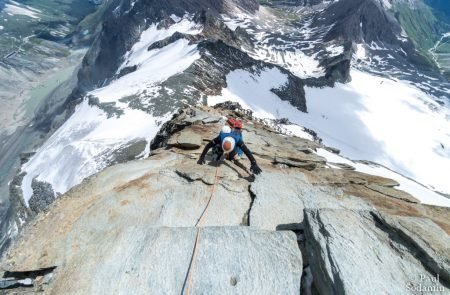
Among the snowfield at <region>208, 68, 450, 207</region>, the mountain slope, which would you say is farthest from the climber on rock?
the snowfield at <region>208, 68, 450, 207</region>

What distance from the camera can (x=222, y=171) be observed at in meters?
15.9

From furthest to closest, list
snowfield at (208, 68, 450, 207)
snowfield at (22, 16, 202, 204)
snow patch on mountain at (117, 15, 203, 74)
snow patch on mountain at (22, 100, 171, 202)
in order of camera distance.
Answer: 1. snow patch on mountain at (117, 15, 203, 74)
2. snowfield at (208, 68, 450, 207)
3. snowfield at (22, 16, 202, 204)
4. snow patch on mountain at (22, 100, 171, 202)

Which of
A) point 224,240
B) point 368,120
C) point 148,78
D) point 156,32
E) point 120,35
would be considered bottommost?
point 120,35

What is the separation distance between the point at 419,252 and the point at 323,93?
125250mm

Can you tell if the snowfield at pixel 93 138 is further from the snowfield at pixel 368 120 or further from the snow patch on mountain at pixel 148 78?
the snowfield at pixel 368 120

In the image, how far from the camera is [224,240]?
1036 cm

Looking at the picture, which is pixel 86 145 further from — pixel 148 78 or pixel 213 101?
pixel 148 78

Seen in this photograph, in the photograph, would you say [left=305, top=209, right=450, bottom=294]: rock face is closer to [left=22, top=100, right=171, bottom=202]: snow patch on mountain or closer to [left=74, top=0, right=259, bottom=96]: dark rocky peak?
[left=22, top=100, right=171, bottom=202]: snow patch on mountain

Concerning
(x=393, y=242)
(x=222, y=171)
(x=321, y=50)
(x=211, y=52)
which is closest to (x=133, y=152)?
(x=222, y=171)

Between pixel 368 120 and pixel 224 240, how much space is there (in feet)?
402

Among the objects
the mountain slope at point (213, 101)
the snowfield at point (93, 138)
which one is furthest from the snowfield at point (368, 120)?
the snowfield at point (93, 138)

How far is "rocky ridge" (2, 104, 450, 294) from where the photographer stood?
9312mm

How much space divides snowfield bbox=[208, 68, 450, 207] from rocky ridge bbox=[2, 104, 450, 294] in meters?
49.1

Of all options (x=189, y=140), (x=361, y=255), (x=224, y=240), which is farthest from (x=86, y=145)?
(x=361, y=255)
